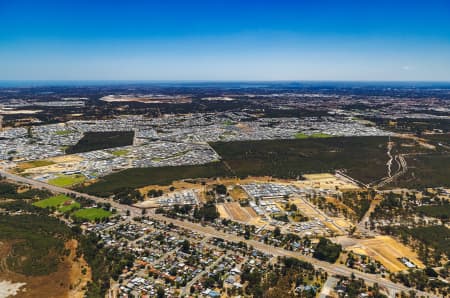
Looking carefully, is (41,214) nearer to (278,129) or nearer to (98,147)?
(98,147)

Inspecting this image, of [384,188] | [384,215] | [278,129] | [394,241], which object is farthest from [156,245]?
[278,129]

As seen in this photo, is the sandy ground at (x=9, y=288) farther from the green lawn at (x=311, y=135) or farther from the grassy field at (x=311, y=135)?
the green lawn at (x=311, y=135)

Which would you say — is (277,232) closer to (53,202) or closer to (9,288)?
(9,288)

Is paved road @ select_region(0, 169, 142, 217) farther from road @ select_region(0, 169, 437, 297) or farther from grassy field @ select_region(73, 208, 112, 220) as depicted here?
grassy field @ select_region(73, 208, 112, 220)

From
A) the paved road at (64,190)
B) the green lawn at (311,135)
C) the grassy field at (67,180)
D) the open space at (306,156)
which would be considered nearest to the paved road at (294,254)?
the paved road at (64,190)

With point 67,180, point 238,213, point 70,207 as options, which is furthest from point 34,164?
point 238,213
